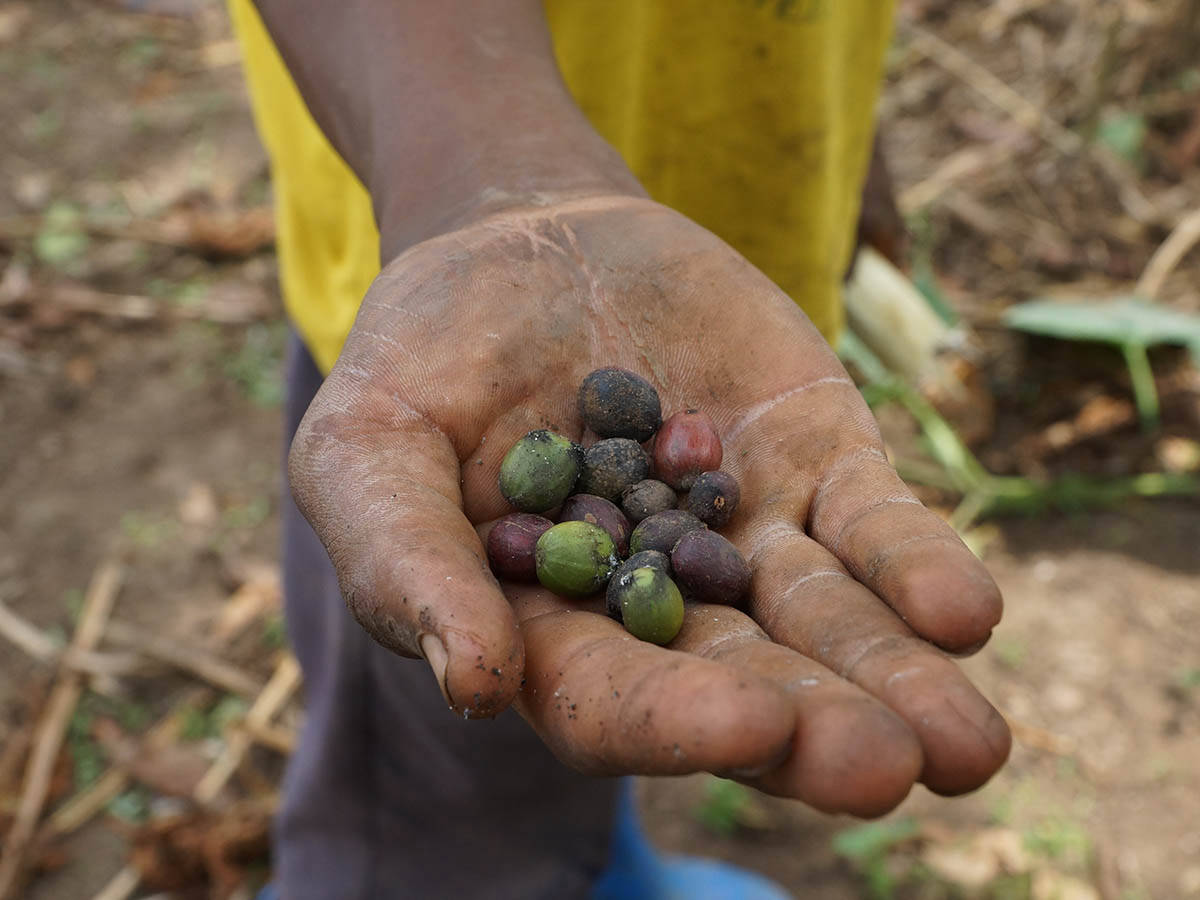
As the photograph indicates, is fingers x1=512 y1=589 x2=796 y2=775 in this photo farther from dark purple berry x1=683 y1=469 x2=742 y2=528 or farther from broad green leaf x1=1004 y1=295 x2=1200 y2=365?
broad green leaf x1=1004 y1=295 x2=1200 y2=365

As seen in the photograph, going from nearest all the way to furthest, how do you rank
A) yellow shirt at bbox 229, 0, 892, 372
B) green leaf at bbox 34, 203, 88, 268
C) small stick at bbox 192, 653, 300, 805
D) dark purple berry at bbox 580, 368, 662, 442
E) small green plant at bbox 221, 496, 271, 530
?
1. dark purple berry at bbox 580, 368, 662, 442
2. yellow shirt at bbox 229, 0, 892, 372
3. small stick at bbox 192, 653, 300, 805
4. small green plant at bbox 221, 496, 271, 530
5. green leaf at bbox 34, 203, 88, 268

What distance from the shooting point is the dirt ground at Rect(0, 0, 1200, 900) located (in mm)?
3539

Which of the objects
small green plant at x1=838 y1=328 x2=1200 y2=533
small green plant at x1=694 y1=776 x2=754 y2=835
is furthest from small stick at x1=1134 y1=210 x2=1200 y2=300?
small green plant at x1=694 y1=776 x2=754 y2=835

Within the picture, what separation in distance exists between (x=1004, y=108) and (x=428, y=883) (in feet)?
17.5

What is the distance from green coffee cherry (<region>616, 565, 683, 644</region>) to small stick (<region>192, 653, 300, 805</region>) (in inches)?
90.4

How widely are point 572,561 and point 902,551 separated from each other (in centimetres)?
57

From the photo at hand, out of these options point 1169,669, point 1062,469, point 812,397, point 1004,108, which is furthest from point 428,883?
point 1004,108

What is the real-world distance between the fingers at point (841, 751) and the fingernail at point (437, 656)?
1.31ft

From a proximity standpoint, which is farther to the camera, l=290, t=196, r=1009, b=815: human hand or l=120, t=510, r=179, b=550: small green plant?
l=120, t=510, r=179, b=550: small green plant

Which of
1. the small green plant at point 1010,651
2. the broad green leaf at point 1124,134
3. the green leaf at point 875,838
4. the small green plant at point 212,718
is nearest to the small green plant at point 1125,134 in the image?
the broad green leaf at point 1124,134

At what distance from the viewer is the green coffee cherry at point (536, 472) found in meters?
2.02

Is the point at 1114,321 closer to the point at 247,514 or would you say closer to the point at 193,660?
the point at 247,514

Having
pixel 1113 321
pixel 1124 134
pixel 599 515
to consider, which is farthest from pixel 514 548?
pixel 1124 134

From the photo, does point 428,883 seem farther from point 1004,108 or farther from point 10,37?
point 10,37
